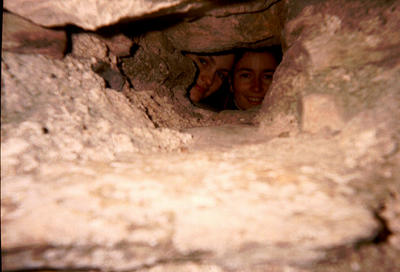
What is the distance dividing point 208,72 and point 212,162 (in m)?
1.77

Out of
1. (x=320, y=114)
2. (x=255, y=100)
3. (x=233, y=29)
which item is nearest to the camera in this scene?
(x=320, y=114)

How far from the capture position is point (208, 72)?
7.77ft

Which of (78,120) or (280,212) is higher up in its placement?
(78,120)

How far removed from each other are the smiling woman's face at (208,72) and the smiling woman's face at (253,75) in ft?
0.46

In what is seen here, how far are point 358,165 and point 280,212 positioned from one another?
324mm

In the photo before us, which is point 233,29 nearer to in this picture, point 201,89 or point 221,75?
point 201,89

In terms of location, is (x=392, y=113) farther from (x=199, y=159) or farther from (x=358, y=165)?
(x=199, y=159)

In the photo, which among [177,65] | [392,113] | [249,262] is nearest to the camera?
[249,262]

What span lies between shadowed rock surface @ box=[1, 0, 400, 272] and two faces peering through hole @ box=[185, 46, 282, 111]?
1038mm

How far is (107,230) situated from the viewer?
50cm

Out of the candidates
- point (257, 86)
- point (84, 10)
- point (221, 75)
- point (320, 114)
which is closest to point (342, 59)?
point (320, 114)

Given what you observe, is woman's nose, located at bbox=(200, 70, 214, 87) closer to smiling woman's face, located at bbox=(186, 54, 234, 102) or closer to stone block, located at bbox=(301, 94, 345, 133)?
smiling woman's face, located at bbox=(186, 54, 234, 102)

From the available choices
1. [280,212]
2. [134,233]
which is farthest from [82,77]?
[280,212]

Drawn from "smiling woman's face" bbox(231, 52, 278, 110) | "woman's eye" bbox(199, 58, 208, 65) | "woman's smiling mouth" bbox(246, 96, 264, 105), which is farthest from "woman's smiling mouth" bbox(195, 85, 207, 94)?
"woman's smiling mouth" bbox(246, 96, 264, 105)
